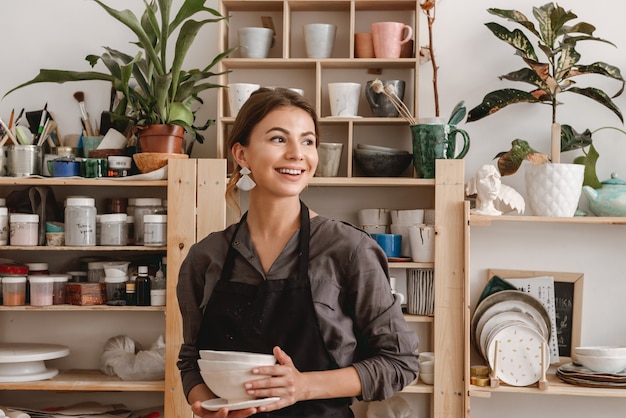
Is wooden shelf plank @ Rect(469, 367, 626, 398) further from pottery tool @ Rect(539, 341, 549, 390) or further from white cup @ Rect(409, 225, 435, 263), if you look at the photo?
white cup @ Rect(409, 225, 435, 263)

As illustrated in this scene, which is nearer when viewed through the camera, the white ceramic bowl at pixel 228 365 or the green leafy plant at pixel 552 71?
the white ceramic bowl at pixel 228 365

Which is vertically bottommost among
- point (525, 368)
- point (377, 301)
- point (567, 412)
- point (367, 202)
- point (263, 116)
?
point (567, 412)

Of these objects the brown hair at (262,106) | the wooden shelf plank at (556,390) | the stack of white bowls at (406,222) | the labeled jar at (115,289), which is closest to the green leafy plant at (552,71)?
the stack of white bowls at (406,222)

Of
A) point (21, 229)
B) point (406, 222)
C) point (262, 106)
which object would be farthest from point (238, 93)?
point (262, 106)

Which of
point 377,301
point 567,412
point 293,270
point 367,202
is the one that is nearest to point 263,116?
point 293,270

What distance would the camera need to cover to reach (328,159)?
9.63ft

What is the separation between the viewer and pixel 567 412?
10.4 ft

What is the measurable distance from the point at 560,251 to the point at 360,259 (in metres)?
1.65

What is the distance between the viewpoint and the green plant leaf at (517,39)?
2.91 meters

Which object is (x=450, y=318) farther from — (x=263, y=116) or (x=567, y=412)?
(x=263, y=116)

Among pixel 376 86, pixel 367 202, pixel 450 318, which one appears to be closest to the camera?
pixel 450 318

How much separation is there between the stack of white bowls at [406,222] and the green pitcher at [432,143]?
6.3 inches

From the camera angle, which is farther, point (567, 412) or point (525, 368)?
point (567, 412)

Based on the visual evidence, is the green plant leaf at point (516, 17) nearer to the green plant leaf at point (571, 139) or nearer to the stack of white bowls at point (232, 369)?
the green plant leaf at point (571, 139)
